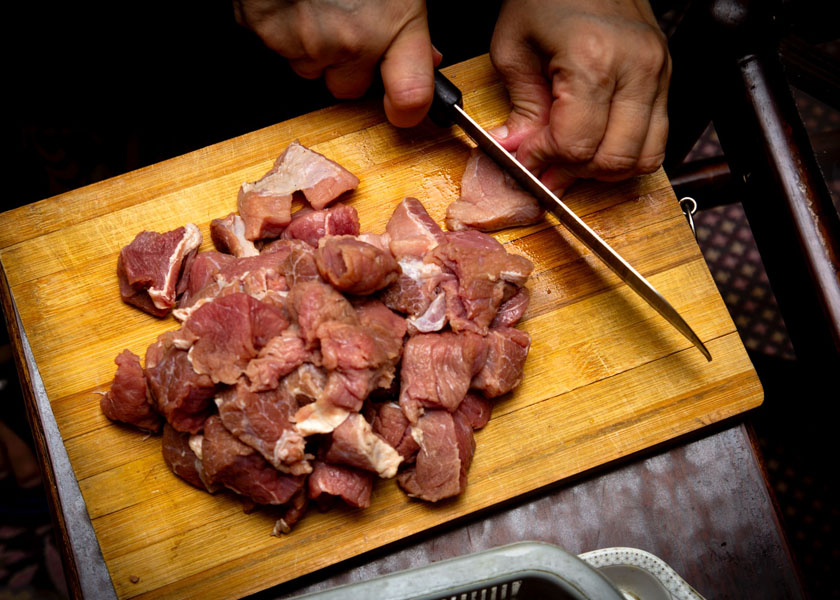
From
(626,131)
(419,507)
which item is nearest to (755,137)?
(626,131)

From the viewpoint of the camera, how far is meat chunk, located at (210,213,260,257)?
267 cm

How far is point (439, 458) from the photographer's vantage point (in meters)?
2.42

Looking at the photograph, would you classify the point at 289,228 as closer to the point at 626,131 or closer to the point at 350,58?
the point at 350,58

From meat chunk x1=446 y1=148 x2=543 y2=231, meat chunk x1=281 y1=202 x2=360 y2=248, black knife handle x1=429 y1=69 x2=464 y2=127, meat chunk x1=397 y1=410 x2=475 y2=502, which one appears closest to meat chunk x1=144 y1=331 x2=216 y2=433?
meat chunk x1=281 y1=202 x2=360 y2=248

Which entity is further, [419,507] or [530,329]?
[530,329]

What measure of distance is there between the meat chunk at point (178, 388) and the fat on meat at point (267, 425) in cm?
10

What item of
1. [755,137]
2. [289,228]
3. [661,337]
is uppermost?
[755,137]

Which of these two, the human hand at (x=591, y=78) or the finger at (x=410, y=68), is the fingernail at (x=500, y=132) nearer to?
the human hand at (x=591, y=78)

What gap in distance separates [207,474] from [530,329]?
1.40 m

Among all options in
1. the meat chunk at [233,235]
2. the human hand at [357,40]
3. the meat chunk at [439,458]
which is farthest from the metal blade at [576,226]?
the meat chunk at [233,235]

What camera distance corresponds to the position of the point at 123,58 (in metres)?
3.48

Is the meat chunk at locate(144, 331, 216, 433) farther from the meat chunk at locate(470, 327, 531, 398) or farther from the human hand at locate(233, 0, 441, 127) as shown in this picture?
the human hand at locate(233, 0, 441, 127)

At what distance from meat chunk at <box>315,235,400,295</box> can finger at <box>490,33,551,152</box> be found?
0.81 metres

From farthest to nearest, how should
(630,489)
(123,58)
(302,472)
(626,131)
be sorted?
1. (123,58)
2. (630,489)
3. (626,131)
4. (302,472)
